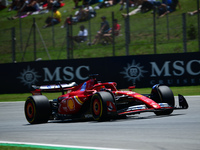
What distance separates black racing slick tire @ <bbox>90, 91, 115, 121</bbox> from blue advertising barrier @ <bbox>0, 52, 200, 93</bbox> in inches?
400

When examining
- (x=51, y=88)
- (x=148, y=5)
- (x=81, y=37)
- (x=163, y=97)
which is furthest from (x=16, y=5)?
(x=163, y=97)

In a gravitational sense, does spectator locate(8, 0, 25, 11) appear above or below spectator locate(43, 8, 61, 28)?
above

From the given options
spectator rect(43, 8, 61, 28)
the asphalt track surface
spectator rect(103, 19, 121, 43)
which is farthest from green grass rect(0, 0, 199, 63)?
the asphalt track surface

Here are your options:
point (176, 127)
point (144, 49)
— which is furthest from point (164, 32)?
point (176, 127)

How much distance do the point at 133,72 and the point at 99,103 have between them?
1055cm

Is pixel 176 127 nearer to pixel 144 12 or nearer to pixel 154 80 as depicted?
pixel 154 80

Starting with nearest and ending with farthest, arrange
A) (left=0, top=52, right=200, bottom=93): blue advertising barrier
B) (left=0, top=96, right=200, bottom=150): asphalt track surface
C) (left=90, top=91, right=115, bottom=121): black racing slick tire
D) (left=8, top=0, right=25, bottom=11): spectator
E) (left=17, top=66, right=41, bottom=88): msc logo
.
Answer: (left=0, top=96, right=200, bottom=150): asphalt track surface, (left=90, top=91, right=115, bottom=121): black racing slick tire, (left=0, top=52, right=200, bottom=93): blue advertising barrier, (left=17, top=66, right=41, bottom=88): msc logo, (left=8, top=0, right=25, bottom=11): spectator

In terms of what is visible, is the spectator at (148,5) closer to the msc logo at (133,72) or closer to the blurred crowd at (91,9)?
the blurred crowd at (91,9)

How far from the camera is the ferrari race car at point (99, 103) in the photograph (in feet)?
26.0

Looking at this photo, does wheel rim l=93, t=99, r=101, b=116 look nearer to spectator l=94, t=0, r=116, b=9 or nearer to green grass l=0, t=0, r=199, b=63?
green grass l=0, t=0, r=199, b=63

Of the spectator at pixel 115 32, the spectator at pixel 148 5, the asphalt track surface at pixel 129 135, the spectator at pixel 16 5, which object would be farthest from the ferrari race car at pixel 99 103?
the spectator at pixel 16 5

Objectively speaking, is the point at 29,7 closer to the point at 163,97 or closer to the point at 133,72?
the point at 133,72

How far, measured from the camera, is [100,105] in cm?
793

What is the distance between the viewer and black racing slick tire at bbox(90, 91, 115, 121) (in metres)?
7.84
